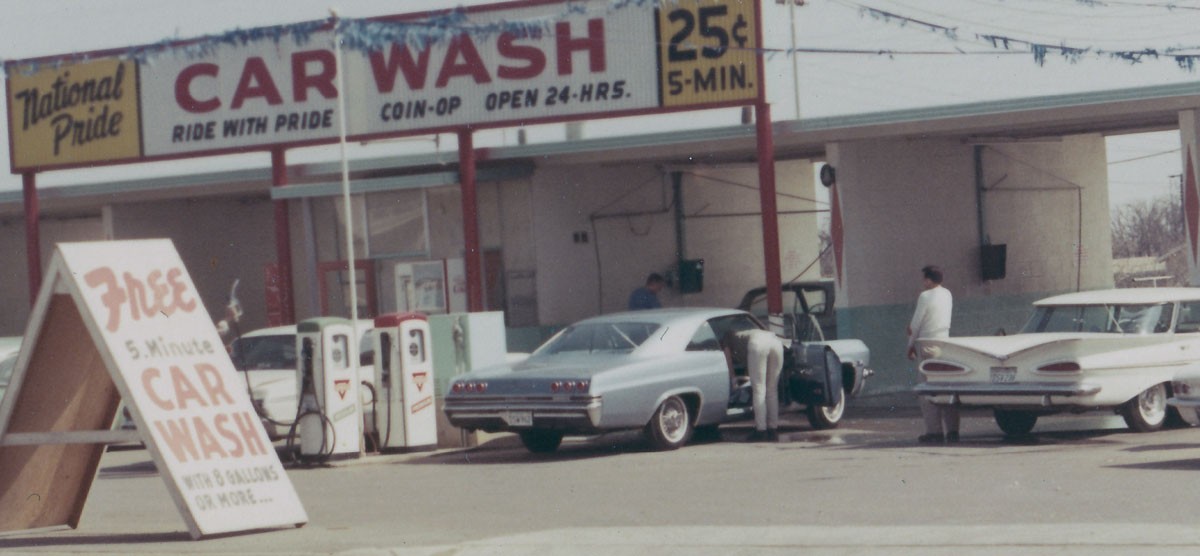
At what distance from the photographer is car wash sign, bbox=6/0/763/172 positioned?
23438 mm

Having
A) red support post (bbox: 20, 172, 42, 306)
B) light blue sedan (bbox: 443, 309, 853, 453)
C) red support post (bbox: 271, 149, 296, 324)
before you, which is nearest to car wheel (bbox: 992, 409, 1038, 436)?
light blue sedan (bbox: 443, 309, 853, 453)

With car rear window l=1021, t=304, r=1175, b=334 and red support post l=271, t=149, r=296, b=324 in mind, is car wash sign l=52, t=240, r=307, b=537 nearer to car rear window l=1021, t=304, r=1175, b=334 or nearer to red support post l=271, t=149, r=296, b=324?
car rear window l=1021, t=304, r=1175, b=334

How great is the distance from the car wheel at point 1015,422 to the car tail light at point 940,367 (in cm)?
116

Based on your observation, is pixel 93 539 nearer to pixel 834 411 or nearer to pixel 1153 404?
pixel 834 411

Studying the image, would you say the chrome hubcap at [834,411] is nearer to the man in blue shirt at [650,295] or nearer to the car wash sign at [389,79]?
the man in blue shirt at [650,295]

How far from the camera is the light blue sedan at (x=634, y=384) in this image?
15422 mm

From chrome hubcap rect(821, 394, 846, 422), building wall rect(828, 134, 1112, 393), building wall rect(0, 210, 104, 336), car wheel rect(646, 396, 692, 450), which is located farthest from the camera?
building wall rect(0, 210, 104, 336)

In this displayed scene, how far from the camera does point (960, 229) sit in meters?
25.0

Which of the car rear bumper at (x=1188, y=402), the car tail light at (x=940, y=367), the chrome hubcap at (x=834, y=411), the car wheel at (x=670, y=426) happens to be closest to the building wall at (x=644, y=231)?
the chrome hubcap at (x=834, y=411)

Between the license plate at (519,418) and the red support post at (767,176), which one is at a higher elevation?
the red support post at (767,176)

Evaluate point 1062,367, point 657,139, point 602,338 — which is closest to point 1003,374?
point 1062,367

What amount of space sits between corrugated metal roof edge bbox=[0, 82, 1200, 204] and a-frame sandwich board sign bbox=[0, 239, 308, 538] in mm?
12873

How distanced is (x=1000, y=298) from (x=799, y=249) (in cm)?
560

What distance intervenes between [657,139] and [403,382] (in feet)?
27.4
